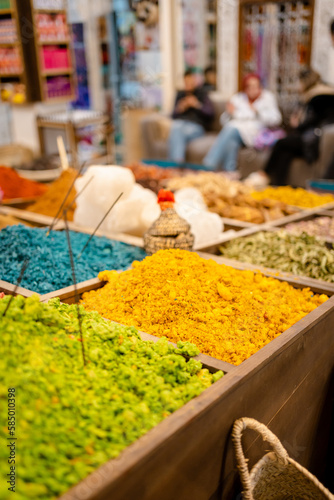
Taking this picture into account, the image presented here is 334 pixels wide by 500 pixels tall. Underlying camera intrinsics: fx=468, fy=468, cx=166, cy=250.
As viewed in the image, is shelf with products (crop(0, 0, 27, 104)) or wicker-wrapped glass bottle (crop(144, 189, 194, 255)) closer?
wicker-wrapped glass bottle (crop(144, 189, 194, 255))

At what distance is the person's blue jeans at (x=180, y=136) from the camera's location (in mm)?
5570

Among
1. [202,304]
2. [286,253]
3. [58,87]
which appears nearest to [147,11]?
[58,87]

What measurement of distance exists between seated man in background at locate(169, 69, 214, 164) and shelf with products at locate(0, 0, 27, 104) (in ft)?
6.73

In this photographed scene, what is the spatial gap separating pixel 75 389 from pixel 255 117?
494 centimetres

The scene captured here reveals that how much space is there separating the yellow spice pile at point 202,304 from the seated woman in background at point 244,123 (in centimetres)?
386

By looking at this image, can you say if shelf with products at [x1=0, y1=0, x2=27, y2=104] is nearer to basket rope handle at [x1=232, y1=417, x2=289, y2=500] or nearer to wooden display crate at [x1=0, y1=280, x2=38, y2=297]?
wooden display crate at [x1=0, y1=280, x2=38, y2=297]

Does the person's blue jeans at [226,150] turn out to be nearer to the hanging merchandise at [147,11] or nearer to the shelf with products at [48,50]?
the hanging merchandise at [147,11]

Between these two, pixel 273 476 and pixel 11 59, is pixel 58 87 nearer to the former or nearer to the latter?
pixel 11 59

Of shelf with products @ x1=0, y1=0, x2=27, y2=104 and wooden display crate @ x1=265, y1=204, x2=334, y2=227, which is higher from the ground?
shelf with products @ x1=0, y1=0, x2=27, y2=104

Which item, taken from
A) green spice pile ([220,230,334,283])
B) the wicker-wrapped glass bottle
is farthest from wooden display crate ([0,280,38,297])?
green spice pile ([220,230,334,283])

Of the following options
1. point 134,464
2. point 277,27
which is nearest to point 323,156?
point 277,27

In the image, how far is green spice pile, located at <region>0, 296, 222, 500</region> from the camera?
709mm

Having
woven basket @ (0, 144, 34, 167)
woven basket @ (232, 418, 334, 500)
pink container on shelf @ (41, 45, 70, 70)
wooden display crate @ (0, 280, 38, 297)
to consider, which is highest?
pink container on shelf @ (41, 45, 70, 70)

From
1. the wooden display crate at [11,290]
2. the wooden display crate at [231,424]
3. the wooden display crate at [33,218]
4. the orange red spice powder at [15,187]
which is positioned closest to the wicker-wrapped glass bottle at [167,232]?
the wooden display crate at [231,424]
